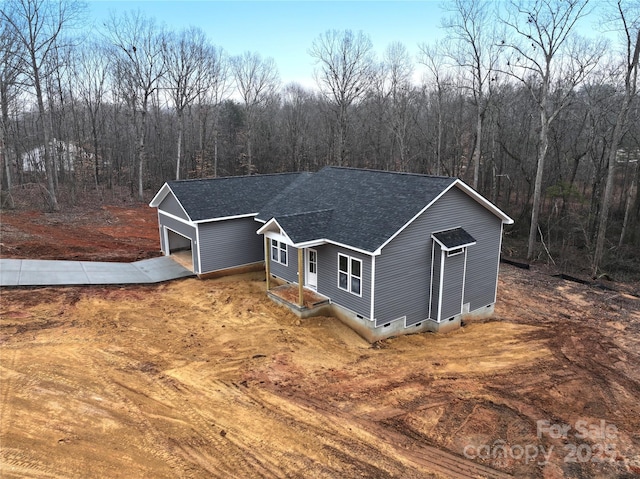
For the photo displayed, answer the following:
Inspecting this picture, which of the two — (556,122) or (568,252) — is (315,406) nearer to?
(568,252)

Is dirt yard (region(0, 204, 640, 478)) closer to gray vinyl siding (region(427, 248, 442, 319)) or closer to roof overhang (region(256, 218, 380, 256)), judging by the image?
gray vinyl siding (region(427, 248, 442, 319))

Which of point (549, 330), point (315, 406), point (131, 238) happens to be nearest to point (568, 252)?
point (549, 330)

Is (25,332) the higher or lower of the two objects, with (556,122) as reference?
lower

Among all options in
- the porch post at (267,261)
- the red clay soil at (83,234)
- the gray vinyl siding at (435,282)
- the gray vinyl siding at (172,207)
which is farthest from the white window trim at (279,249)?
the red clay soil at (83,234)

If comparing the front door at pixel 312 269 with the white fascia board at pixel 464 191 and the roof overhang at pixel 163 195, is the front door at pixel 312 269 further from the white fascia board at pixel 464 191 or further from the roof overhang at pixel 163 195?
the roof overhang at pixel 163 195

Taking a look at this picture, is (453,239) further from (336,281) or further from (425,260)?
(336,281)
